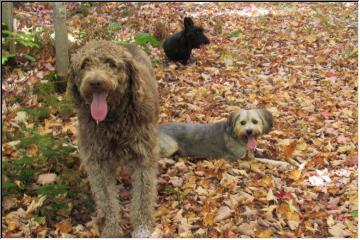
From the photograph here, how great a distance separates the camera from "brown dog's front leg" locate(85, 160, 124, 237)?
18.0ft

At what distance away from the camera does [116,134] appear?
17.4 ft

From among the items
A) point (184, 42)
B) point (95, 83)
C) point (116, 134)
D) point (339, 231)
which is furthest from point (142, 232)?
point (184, 42)

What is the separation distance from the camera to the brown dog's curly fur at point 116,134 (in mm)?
4934

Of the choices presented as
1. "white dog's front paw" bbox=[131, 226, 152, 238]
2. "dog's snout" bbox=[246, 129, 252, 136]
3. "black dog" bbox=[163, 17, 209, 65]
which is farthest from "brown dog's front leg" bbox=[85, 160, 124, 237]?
"black dog" bbox=[163, 17, 209, 65]

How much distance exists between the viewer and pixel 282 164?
22.6 ft

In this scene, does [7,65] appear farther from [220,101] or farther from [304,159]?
[304,159]

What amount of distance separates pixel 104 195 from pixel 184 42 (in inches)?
237

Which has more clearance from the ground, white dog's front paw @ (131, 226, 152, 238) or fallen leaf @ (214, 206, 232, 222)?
fallen leaf @ (214, 206, 232, 222)

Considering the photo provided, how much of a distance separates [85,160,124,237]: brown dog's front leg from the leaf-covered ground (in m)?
0.23

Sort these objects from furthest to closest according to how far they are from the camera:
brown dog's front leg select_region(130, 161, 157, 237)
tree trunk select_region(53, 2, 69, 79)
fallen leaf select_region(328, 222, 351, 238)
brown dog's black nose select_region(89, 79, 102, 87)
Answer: tree trunk select_region(53, 2, 69, 79) < brown dog's front leg select_region(130, 161, 157, 237) < fallen leaf select_region(328, 222, 351, 238) < brown dog's black nose select_region(89, 79, 102, 87)

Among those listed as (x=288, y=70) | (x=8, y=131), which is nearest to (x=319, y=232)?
(x=8, y=131)

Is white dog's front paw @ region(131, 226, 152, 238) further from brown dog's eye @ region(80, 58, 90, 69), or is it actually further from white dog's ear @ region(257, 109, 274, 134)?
white dog's ear @ region(257, 109, 274, 134)

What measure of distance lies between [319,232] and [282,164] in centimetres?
163

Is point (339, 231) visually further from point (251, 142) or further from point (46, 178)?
point (46, 178)
